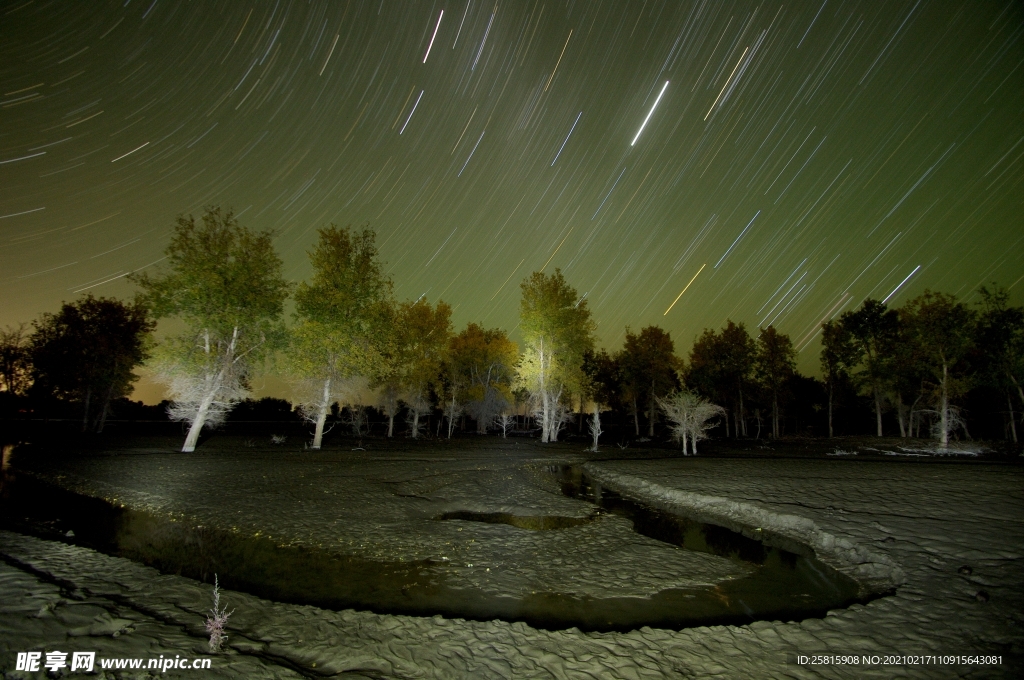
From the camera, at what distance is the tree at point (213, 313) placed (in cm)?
2441

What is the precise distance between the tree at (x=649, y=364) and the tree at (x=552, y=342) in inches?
977

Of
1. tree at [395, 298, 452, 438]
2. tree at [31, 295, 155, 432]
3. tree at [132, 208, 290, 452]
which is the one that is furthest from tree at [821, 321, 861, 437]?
tree at [31, 295, 155, 432]

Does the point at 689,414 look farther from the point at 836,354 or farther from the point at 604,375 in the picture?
the point at 604,375

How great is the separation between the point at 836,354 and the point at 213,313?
5883 centimetres

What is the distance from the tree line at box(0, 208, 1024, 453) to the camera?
83.4 feet

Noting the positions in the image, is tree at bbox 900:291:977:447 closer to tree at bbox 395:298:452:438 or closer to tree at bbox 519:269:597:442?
tree at bbox 519:269:597:442

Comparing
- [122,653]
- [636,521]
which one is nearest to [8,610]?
[122,653]

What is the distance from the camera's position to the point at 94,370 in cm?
4253

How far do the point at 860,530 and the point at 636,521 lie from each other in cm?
524

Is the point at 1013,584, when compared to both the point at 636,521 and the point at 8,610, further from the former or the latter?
the point at 8,610

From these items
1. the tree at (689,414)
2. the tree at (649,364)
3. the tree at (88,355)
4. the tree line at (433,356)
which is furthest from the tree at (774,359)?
the tree at (88,355)

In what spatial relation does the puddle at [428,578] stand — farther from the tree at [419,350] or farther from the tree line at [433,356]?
the tree at [419,350]

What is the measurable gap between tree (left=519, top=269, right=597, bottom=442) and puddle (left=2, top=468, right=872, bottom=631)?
95.3 ft

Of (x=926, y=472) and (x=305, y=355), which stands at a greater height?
(x=305, y=355)
